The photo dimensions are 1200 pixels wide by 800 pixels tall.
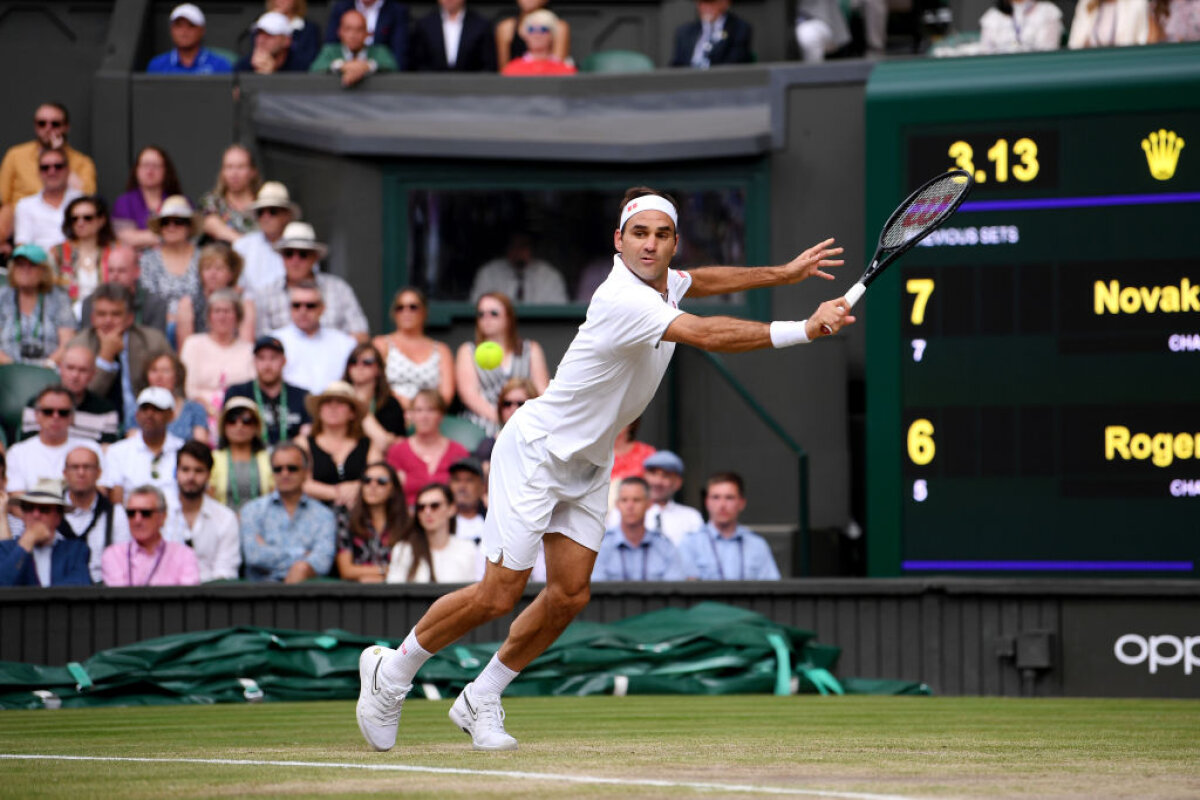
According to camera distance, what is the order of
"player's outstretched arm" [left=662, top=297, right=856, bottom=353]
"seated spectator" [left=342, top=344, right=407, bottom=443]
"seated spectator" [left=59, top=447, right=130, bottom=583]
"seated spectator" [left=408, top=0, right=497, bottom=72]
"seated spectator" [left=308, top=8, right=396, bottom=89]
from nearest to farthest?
"player's outstretched arm" [left=662, top=297, right=856, bottom=353], "seated spectator" [left=59, top=447, right=130, bottom=583], "seated spectator" [left=342, top=344, right=407, bottom=443], "seated spectator" [left=308, top=8, right=396, bottom=89], "seated spectator" [left=408, top=0, right=497, bottom=72]

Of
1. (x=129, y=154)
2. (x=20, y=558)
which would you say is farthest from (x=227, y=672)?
(x=129, y=154)

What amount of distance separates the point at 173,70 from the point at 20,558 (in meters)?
5.65

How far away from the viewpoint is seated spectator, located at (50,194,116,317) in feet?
42.9

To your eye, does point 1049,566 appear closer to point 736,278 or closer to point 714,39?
point 736,278

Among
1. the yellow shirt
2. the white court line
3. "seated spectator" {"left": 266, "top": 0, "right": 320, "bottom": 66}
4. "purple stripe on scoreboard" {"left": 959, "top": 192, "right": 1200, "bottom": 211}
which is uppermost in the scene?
"seated spectator" {"left": 266, "top": 0, "right": 320, "bottom": 66}

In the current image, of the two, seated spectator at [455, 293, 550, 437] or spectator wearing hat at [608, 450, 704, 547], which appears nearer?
spectator wearing hat at [608, 450, 704, 547]

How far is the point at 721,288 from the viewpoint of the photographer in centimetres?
728

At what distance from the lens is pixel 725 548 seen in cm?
1155

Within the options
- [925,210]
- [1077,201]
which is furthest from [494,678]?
[1077,201]

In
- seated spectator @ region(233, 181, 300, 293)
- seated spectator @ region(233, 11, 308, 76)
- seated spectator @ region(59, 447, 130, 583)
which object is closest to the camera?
seated spectator @ region(59, 447, 130, 583)

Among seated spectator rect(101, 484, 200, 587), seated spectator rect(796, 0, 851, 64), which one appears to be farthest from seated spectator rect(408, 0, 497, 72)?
seated spectator rect(101, 484, 200, 587)

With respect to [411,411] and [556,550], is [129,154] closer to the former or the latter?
[411,411]

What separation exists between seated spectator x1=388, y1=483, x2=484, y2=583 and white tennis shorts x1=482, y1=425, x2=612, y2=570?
166 inches

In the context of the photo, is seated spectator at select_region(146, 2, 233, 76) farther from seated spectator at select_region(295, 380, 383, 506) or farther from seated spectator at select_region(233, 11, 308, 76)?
seated spectator at select_region(295, 380, 383, 506)
